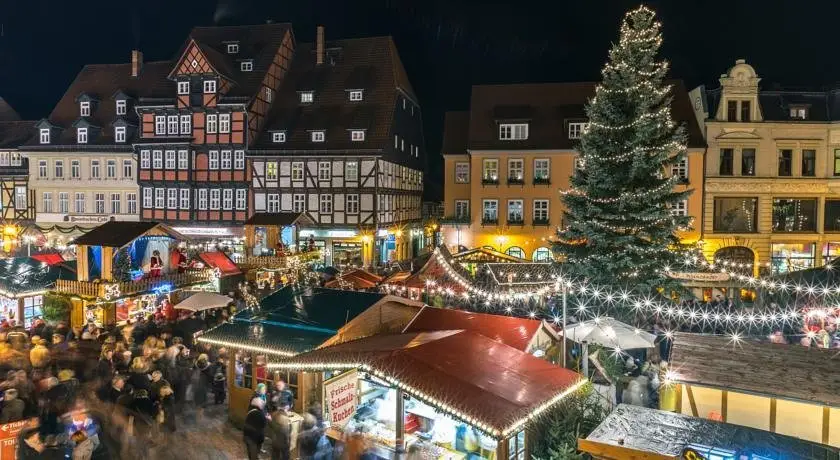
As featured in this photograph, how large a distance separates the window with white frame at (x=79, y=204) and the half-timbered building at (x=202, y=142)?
16.4ft

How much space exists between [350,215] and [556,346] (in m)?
23.1

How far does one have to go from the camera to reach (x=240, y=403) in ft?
38.2

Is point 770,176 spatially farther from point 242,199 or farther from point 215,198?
point 215,198

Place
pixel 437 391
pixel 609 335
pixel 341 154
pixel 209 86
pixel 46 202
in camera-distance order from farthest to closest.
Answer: pixel 46 202 < pixel 209 86 < pixel 341 154 < pixel 609 335 < pixel 437 391

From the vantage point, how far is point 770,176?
2995cm

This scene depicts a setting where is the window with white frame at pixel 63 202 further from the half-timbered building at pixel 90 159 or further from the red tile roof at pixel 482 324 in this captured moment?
the red tile roof at pixel 482 324

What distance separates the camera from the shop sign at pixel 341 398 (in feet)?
31.0

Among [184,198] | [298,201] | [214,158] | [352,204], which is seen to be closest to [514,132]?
[352,204]

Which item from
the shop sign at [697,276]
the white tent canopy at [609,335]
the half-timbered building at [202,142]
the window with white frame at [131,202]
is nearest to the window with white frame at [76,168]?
the window with white frame at [131,202]

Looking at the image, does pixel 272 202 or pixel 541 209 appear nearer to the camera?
pixel 541 209

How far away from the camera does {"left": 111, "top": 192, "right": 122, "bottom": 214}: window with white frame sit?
3775cm

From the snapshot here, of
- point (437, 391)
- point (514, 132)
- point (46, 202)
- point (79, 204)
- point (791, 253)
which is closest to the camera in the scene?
point (437, 391)

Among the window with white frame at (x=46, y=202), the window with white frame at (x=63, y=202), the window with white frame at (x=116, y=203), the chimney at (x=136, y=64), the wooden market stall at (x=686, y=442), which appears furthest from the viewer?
the chimney at (x=136, y=64)

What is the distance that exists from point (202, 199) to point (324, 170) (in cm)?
804
